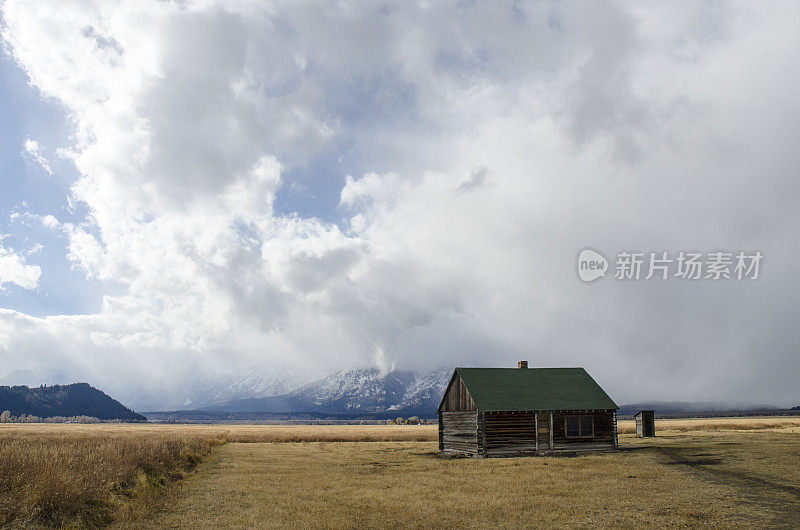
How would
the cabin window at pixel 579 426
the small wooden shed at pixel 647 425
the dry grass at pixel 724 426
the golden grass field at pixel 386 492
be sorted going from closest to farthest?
the golden grass field at pixel 386 492 → the cabin window at pixel 579 426 → the small wooden shed at pixel 647 425 → the dry grass at pixel 724 426

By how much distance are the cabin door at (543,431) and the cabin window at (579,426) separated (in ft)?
5.42

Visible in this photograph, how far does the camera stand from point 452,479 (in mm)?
Answer: 27594

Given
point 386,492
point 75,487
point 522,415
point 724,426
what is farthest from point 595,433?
point 724,426

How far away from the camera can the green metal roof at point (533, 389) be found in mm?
43531

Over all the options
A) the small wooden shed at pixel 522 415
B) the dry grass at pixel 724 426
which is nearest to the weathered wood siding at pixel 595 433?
the small wooden shed at pixel 522 415

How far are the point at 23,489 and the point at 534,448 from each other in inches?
1402

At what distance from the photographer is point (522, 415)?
142 feet

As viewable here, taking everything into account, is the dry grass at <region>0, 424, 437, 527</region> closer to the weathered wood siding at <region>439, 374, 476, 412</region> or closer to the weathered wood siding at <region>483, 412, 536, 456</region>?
the weathered wood siding at <region>483, 412, 536, 456</region>

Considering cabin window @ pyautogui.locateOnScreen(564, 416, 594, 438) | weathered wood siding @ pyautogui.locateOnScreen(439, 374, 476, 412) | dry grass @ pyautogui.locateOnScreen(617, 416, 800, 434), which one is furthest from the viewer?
dry grass @ pyautogui.locateOnScreen(617, 416, 800, 434)

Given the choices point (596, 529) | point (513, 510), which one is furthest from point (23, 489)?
point (596, 529)

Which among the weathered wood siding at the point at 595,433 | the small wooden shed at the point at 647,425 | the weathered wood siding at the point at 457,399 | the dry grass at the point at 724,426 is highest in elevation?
the weathered wood siding at the point at 457,399

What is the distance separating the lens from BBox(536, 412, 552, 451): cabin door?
43.0 m

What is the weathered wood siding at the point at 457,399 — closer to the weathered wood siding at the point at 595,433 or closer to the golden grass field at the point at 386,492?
the weathered wood siding at the point at 595,433

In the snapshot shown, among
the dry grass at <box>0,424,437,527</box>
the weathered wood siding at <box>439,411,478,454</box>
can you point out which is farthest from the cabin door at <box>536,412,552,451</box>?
the dry grass at <box>0,424,437,527</box>
